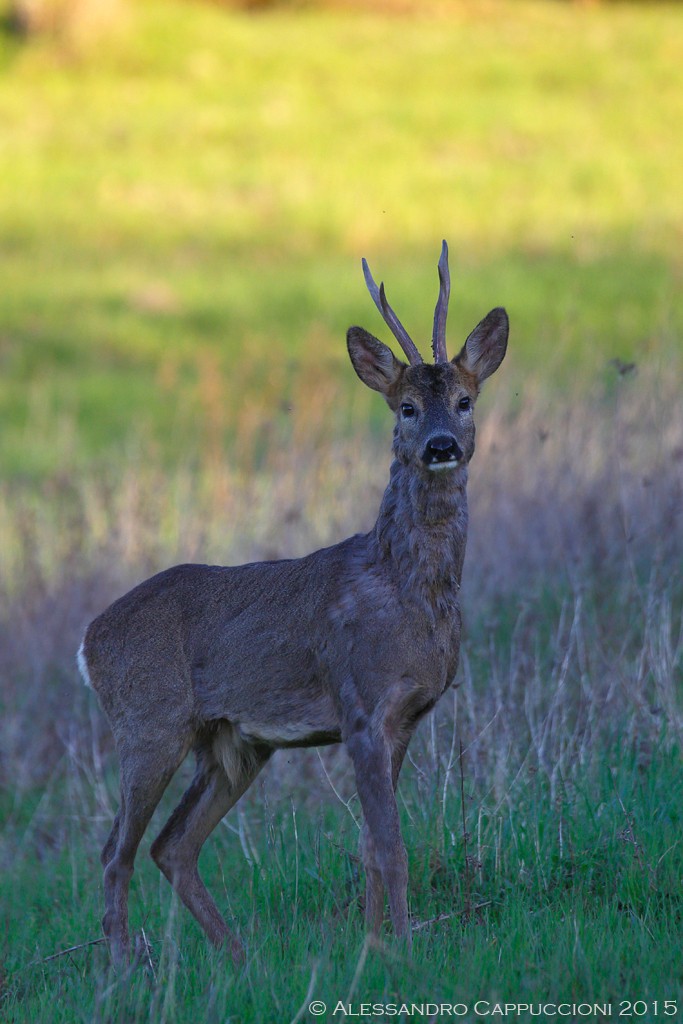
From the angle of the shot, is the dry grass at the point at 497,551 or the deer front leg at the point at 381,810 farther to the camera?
the dry grass at the point at 497,551

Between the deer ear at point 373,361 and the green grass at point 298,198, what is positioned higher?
the green grass at point 298,198

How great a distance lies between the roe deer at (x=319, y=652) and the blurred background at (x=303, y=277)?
70.0 inches

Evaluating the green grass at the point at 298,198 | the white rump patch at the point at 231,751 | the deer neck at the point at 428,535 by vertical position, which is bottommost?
the white rump patch at the point at 231,751

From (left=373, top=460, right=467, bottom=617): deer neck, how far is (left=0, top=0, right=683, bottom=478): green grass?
18.7ft

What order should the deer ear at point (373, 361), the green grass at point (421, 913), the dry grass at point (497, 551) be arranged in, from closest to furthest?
1. the green grass at point (421, 913)
2. the deer ear at point (373, 361)
3. the dry grass at point (497, 551)

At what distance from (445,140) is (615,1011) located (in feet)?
87.0

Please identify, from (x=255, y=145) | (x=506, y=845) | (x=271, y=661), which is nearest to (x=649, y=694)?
(x=506, y=845)

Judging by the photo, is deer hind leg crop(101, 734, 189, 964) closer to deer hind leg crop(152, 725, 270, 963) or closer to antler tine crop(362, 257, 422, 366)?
deer hind leg crop(152, 725, 270, 963)

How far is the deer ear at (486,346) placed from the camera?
543 centimetres

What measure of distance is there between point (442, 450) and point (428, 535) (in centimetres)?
37

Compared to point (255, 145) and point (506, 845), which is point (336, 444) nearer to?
point (506, 845)

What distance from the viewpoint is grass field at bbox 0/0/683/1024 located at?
4.80m

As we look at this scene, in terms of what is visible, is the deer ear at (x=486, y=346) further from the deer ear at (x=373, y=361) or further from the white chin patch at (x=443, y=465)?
the white chin patch at (x=443, y=465)

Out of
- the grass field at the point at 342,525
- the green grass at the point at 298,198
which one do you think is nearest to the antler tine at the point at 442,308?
the grass field at the point at 342,525
